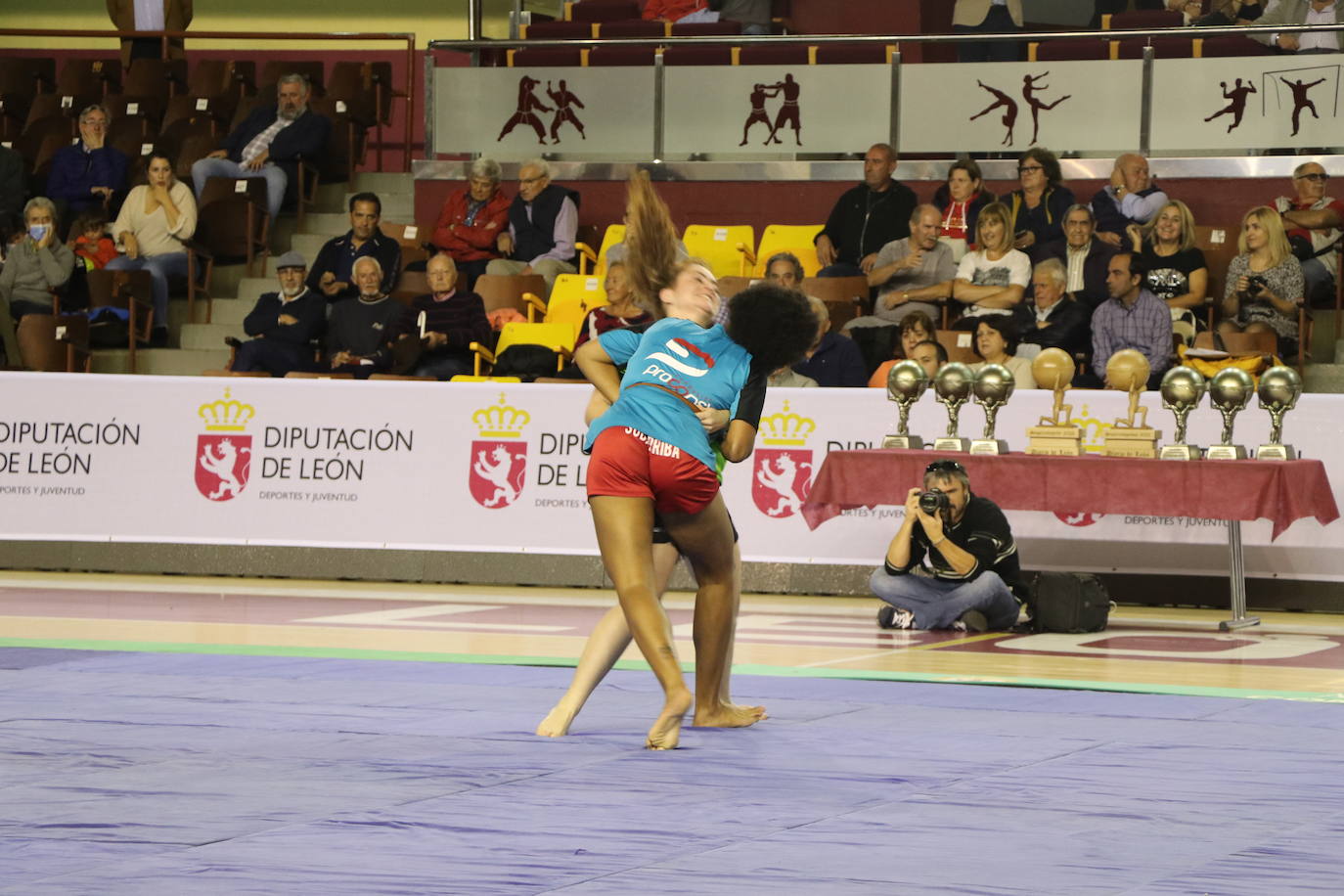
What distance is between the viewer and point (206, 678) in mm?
8172

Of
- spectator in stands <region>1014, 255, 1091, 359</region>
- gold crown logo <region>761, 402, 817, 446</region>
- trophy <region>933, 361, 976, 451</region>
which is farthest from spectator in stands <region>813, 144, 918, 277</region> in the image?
trophy <region>933, 361, 976, 451</region>

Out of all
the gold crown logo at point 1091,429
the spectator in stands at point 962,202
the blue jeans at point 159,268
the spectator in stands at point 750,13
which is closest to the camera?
the gold crown logo at point 1091,429

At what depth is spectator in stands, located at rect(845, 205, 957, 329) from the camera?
47.3 ft

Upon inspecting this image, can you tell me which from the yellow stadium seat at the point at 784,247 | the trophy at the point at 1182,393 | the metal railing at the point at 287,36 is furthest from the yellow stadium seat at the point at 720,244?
the trophy at the point at 1182,393

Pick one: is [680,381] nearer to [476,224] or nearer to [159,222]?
[476,224]

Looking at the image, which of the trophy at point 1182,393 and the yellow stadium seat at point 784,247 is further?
the yellow stadium seat at point 784,247

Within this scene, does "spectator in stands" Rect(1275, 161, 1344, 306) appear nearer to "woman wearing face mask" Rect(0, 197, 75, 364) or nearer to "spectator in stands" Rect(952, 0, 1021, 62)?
"spectator in stands" Rect(952, 0, 1021, 62)

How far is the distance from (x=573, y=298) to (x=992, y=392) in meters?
4.76

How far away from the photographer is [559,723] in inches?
262

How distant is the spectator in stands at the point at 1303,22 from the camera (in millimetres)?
15445

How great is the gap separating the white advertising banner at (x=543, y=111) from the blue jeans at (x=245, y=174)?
4.68 ft

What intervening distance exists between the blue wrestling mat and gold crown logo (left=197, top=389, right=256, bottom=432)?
16.4 ft

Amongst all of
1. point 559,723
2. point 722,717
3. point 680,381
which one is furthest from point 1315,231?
point 559,723

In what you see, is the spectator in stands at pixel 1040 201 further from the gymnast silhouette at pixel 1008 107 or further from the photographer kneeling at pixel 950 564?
the photographer kneeling at pixel 950 564
